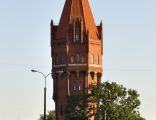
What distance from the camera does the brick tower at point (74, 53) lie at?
467 ft

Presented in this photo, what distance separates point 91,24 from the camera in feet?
481

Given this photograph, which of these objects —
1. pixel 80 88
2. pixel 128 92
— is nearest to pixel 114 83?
pixel 128 92

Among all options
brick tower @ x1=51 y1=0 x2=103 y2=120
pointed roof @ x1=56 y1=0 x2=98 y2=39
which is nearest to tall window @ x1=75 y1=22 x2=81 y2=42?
brick tower @ x1=51 y1=0 x2=103 y2=120

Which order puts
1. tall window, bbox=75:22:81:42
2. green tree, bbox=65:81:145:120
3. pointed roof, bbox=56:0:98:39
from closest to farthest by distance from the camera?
green tree, bbox=65:81:145:120 < tall window, bbox=75:22:81:42 < pointed roof, bbox=56:0:98:39

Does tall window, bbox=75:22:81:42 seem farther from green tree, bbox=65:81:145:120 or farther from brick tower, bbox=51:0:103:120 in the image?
green tree, bbox=65:81:145:120

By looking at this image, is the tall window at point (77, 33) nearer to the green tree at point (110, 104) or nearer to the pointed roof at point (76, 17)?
the pointed roof at point (76, 17)

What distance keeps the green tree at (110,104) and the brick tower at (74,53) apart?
990cm

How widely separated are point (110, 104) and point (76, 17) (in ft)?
81.8

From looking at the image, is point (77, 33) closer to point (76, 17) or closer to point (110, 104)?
point (76, 17)

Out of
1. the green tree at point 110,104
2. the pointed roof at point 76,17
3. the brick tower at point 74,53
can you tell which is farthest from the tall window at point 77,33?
the green tree at point 110,104

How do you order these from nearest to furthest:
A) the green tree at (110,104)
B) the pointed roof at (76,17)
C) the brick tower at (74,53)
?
the green tree at (110,104), the brick tower at (74,53), the pointed roof at (76,17)

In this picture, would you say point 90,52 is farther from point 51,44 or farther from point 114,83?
point 114,83

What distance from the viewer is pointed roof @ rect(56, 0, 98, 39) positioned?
145500mm

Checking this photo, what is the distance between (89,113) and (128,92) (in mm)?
7305
